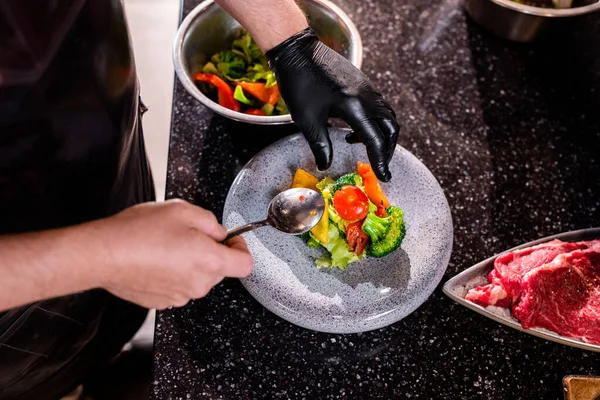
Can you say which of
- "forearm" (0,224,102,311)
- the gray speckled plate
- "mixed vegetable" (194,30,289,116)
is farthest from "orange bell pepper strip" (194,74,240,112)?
"forearm" (0,224,102,311)

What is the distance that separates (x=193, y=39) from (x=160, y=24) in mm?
1619

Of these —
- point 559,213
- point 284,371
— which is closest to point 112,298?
point 284,371

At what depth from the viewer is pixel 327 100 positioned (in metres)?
1.40

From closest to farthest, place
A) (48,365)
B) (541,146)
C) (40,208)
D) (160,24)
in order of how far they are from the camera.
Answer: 1. (40,208)
2. (48,365)
3. (541,146)
4. (160,24)

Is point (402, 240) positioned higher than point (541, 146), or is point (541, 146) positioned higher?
point (541, 146)

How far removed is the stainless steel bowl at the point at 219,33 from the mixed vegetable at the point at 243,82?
4 cm

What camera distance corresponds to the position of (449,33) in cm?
197

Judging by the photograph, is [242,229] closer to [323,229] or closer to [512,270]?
[323,229]

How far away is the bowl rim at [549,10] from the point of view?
65.2 inches

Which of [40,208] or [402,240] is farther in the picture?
[402,240]

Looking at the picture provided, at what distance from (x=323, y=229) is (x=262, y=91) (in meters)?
0.47

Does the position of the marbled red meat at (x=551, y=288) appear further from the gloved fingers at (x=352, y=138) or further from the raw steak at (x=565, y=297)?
the gloved fingers at (x=352, y=138)

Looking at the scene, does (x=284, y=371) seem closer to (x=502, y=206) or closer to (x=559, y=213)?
(x=502, y=206)

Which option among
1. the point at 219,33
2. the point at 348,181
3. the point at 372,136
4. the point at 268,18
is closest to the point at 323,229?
the point at 348,181
